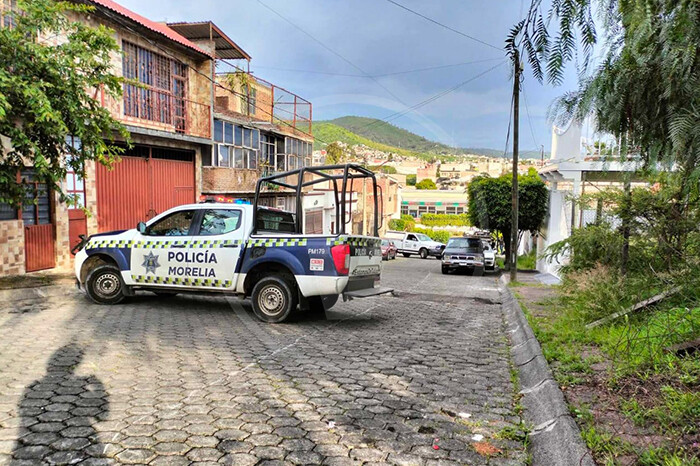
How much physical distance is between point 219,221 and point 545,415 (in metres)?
6.16

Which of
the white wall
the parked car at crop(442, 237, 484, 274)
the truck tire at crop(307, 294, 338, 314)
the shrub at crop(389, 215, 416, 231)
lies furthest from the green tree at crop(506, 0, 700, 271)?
the shrub at crop(389, 215, 416, 231)

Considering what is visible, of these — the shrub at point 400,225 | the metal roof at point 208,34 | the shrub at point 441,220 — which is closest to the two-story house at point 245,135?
the metal roof at point 208,34

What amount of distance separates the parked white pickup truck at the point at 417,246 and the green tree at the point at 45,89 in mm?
29197

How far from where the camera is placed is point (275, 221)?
30.3 feet

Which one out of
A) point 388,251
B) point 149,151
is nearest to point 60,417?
point 149,151

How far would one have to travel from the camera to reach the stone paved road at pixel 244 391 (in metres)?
3.58

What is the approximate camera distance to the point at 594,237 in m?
8.80

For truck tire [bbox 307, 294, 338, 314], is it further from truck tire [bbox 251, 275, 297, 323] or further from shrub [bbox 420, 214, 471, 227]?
shrub [bbox 420, 214, 471, 227]

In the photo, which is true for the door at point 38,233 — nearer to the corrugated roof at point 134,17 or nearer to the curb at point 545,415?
the corrugated roof at point 134,17

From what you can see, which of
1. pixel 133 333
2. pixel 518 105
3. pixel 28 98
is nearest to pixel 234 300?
pixel 133 333

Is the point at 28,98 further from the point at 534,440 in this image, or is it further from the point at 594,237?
the point at 594,237

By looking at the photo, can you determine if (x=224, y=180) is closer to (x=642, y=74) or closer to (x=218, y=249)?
(x=218, y=249)

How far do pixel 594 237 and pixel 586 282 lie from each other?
1.52 m

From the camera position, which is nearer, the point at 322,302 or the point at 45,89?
the point at 322,302
